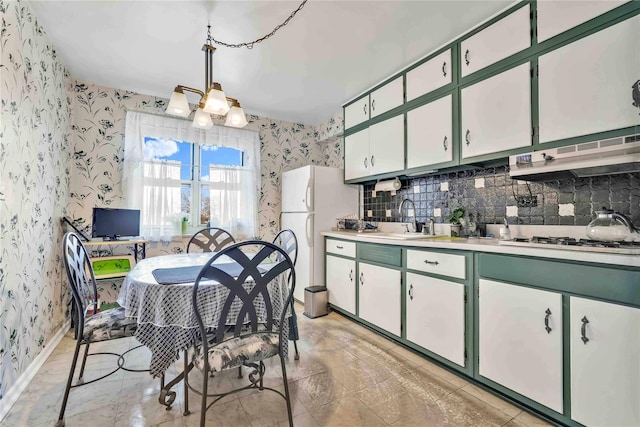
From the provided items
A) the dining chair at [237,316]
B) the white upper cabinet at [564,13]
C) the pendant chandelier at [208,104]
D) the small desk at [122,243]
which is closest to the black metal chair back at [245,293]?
the dining chair at [237,316]

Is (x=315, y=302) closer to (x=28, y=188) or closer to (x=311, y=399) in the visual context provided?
(x=311, y=399)

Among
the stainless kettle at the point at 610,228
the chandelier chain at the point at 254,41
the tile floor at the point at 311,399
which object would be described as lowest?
the tile floor at the point at 311,399

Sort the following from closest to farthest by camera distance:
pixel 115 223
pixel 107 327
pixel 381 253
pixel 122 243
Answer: pixel 107 327
pixel 381 253
pixel 122 243
pixel 115 223

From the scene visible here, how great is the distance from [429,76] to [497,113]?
0.75 metres

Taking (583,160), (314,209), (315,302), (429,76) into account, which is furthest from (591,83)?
(315,302)

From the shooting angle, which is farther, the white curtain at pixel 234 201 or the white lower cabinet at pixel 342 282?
the white curtain at pixel 234 201

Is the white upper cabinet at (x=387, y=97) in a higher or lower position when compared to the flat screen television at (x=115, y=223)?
higher

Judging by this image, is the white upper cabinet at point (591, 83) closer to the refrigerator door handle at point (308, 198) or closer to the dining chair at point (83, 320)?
the refrigerator door handle at point (308, 198)

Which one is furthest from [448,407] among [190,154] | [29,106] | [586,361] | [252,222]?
[190,154]

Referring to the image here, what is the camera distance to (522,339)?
5.44 feet

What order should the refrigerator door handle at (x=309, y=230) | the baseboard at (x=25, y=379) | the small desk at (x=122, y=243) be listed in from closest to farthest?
the baseboard at (x=25, y=379), the small desk at (x=122, y=243), the refrigerator door handle at (x=309, y=230)

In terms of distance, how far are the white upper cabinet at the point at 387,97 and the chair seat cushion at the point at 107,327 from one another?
9.10 feet

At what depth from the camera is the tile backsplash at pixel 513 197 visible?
1.75 m

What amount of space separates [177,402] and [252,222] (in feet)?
8.14
